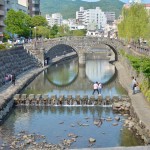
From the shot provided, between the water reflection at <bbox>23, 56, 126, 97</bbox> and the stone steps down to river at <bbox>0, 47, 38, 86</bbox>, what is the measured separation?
11.0 ft

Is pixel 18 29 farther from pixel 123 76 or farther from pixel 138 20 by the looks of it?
pixel 123 76

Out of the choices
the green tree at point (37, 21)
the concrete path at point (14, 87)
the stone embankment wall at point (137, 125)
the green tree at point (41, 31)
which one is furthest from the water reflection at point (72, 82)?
the green tree at point (37, 21)

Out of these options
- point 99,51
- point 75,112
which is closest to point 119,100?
point 75,112

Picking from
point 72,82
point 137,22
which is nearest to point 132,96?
point 72,82

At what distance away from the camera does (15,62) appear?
6906 cm

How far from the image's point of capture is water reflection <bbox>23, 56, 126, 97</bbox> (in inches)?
2190

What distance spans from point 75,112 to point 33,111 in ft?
14.6

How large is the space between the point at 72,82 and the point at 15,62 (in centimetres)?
1079

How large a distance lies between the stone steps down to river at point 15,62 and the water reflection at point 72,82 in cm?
336

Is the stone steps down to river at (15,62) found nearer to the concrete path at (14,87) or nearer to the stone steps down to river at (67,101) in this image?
the concrete path at (14,87)

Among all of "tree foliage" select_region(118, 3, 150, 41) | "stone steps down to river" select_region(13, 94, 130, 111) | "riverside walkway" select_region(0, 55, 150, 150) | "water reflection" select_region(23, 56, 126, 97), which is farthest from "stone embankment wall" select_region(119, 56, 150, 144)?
"tree foliage" select_region(118, 3, 150, 41)

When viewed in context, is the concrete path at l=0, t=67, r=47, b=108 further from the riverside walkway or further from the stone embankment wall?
the stone embankment wall

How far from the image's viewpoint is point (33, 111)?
135 ft

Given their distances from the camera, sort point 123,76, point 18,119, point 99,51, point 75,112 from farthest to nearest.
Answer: point 99,51, point 123,76, point 75,112, point 18,119
